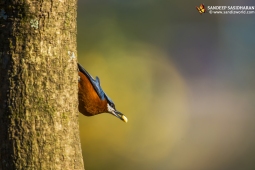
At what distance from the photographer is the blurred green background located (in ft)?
18.1

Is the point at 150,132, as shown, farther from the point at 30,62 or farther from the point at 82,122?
the point at 30,62

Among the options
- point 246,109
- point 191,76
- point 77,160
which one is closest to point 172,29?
point 191,76

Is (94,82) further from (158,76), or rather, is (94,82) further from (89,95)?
(158,76)

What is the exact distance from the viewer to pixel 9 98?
193cm

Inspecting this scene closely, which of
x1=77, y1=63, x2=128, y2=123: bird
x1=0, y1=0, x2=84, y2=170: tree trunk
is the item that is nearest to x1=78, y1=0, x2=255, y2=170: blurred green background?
x1=77, y1=63, x2=128, y2=123: bird

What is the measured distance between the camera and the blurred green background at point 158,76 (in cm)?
553

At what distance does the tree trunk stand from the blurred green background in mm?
3501

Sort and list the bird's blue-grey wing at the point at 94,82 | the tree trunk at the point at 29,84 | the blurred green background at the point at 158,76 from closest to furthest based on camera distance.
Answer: the tree trunk at the point at 29,84 < the bird's blue-grey wing at the point at 94,82 < the blurred green background at the point at 158,76

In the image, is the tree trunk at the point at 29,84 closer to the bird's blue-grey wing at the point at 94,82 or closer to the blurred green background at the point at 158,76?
the bird's blue-grey wing at the point at 94,82

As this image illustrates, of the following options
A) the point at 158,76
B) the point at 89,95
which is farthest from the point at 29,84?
the point at 158,76

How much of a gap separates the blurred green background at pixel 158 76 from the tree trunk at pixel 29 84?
3.50m

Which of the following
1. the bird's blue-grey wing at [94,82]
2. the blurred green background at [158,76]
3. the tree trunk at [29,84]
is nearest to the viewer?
the tree trunk at [29,84]

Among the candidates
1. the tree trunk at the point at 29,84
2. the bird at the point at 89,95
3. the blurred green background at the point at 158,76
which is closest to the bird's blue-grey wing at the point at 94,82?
the bird at the point at 89,95

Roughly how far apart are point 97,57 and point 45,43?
3.53 meters
